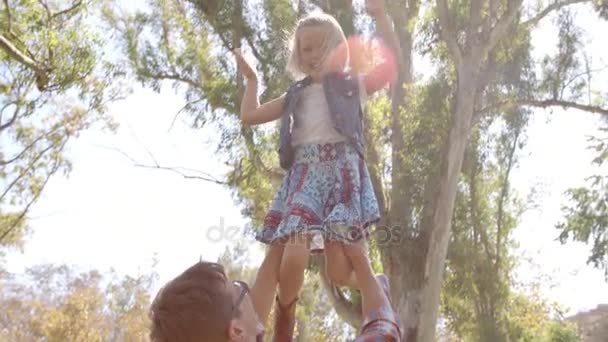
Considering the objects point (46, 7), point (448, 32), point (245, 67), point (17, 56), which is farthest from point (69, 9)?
point (245, 67)

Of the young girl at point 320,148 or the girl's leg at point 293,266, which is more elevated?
the young girl at point 320,148

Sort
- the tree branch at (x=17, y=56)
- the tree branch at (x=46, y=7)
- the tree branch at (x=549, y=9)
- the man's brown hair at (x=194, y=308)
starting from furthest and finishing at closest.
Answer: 1. the tree branch at (x=549, y=9)
2. the tree branch at (x=46, y=7)
3. the tree branch at (x=17, y=56)
4. the man's brown hair at (x=194, y=308)

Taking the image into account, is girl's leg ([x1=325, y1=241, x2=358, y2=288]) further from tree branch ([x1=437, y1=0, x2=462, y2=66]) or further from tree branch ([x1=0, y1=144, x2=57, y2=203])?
tree branch ([x1=0, y1=144, x2=57, y2=203])

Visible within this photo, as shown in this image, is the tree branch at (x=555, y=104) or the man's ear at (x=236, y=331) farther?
the tree branch at (x=555, y=104)

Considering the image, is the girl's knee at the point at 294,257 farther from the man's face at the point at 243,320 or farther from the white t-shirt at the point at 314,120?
the man's face at the point at 243,320

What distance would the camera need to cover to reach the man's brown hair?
1.25m

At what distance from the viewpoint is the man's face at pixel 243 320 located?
4.31ft

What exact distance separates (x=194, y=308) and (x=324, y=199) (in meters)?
1.41

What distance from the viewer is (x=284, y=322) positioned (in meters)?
2.25

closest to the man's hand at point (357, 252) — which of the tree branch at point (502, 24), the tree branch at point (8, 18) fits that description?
the tree branch at point (502, 24)

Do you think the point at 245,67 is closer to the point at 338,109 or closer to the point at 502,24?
the point at 338,109

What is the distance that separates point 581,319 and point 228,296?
31.3 meters

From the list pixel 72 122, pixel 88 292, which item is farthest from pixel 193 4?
pixel 88 292

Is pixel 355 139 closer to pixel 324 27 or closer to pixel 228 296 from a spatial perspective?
Answer: pixel 324 27
